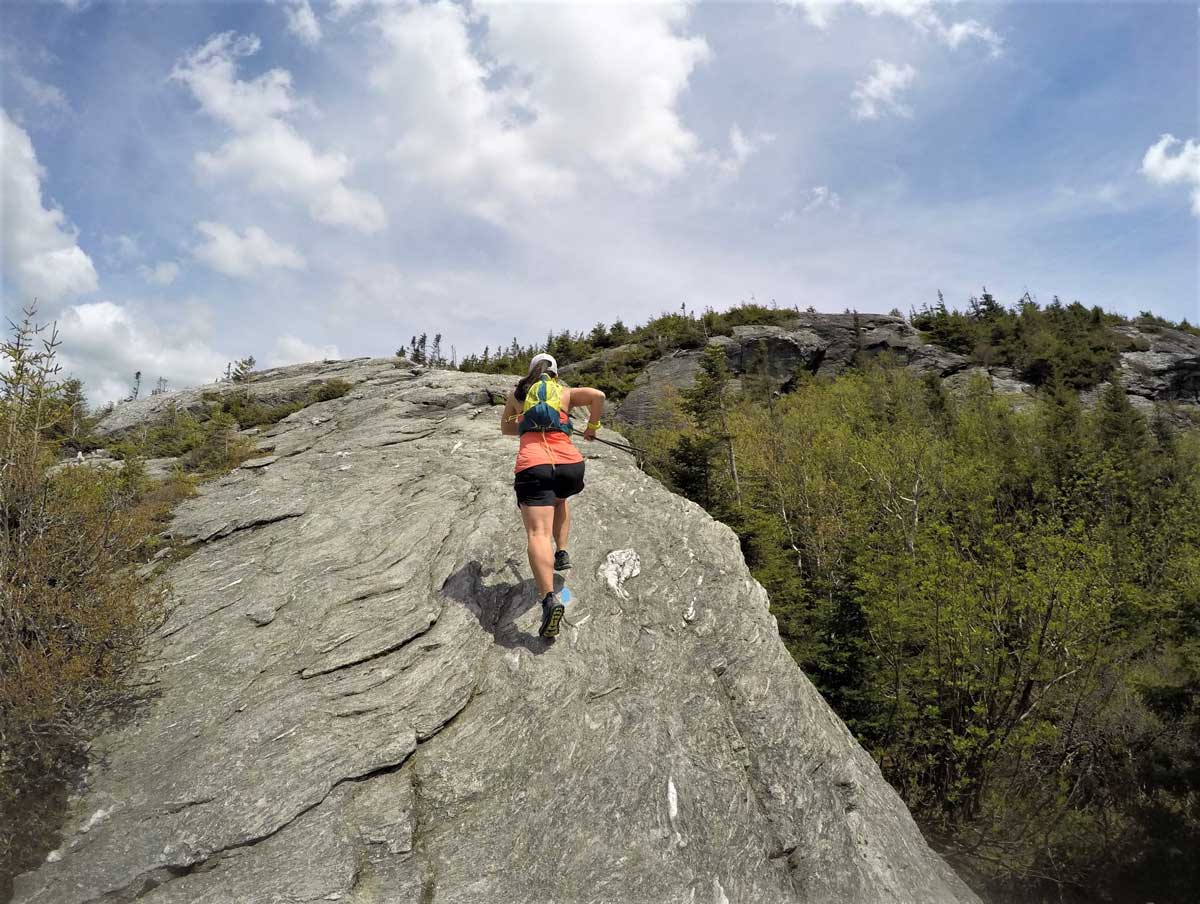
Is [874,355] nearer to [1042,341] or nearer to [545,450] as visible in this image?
[1042,341]

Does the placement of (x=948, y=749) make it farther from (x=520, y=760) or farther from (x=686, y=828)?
(x=520, y=760)

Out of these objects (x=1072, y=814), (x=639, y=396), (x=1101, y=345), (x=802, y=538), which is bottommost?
(x=1072, y=814)

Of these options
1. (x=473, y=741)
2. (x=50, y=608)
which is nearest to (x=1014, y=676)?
(x=473, y=741)

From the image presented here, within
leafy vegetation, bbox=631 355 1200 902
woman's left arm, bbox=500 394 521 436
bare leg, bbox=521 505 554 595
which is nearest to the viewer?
bare leg, bbox=521 505 554 595

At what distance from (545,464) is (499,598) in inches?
82.1

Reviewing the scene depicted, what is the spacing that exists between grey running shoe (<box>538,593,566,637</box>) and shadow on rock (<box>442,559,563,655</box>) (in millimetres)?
425

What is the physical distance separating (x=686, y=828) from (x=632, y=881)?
0.70m

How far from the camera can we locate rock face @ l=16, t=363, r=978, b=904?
4578mm

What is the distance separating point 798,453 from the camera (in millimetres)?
29281

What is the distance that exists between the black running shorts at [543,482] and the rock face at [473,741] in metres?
1.57

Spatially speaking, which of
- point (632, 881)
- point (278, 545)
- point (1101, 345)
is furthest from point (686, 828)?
point (1101, 345)

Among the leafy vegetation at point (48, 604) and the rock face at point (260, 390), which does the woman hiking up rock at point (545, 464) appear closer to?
the leafy vegetation at point (48, 604)

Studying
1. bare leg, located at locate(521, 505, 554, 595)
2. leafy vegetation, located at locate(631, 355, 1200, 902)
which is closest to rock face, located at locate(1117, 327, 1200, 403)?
leafy vegetation, located at locate(631, 355, 1200, 902)

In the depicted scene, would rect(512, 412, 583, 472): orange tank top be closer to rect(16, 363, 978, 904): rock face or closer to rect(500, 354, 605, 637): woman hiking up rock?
rect(500, 354, 605, 637): woman hiking up rock
